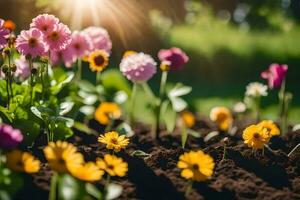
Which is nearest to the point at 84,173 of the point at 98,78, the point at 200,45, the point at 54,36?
the point at 54,36

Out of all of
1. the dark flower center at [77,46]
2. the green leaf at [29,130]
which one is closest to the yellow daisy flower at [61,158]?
the green leaf at [29,130]

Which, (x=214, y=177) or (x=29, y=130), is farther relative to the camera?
(x=29, y=130)

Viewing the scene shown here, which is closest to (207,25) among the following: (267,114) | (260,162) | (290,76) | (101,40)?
(290,76)

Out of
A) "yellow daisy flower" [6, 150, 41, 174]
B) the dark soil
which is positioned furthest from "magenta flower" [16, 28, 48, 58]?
"yellow daisy flower" [6, 150, 41, 174]

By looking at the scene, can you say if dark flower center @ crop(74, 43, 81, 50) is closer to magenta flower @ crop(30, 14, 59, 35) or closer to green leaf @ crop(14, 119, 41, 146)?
magenta flower @ crop(30, 14, 59, 35)

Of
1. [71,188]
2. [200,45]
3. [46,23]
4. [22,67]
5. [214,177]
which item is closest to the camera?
[71,188]

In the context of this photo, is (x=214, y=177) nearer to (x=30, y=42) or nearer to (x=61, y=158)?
(x=61, y=158)

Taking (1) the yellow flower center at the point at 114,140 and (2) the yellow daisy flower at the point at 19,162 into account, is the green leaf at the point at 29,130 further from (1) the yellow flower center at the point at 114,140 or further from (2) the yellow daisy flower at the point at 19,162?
(2) the yellow daisy flower at the point at 19,162
